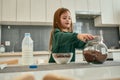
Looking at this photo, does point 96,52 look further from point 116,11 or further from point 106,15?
point 116,11

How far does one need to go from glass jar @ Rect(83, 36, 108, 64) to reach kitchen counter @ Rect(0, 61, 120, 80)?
5 centimetres

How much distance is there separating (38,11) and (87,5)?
1.03 meters

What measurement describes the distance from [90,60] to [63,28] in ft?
1.81

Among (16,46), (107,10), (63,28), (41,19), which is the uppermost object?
(107,10)

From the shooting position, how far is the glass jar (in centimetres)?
73

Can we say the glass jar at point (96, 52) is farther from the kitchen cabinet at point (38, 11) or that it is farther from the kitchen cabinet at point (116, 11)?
the kitchen cabinet at point (116, 11)

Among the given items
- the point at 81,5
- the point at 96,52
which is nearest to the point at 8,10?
the point at 81,5

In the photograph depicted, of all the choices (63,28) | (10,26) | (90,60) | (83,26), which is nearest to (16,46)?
(10,26)

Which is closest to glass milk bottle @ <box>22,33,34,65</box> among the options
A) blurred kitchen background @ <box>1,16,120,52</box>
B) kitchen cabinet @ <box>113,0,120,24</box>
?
blurred kitchen background @ <box>1,16,120,52</box>

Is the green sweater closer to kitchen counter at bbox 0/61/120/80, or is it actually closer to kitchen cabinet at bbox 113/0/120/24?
kitchen counter at bbox 0/61/120/80

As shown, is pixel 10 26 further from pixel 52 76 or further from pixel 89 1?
pixel 52 76

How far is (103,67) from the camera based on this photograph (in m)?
0.67

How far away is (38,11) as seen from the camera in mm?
3197

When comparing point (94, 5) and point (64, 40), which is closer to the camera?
point (64, 40)
